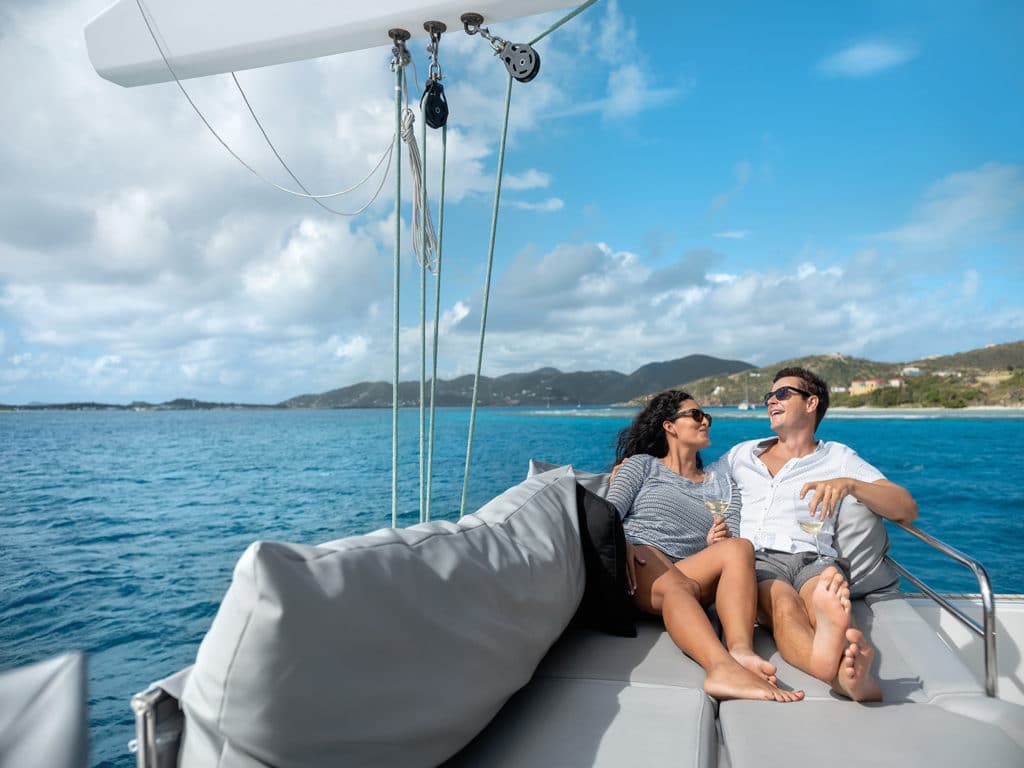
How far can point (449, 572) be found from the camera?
122 cm

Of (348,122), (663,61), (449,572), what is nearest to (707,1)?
(663,61)

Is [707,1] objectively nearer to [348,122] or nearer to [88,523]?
[348,122]

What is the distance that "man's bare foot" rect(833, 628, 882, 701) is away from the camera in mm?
1482

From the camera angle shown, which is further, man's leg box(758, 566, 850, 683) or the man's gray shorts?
the man's gray shorts

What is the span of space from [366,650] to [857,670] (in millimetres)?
1134

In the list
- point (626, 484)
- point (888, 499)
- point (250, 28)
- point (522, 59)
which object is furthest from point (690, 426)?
point (250, 28)

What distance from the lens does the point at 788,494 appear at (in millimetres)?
2461

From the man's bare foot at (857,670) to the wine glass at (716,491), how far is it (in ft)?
2.74

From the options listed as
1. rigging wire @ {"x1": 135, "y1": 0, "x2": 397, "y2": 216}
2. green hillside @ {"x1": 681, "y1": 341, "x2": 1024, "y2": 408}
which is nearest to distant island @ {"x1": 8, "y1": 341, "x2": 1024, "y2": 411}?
green hillside @ {"x1": 681, "y1": 341, "x2": 1024, "y2": 408}

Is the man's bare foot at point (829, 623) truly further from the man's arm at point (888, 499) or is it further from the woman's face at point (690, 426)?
the woman's face at point (690, 426)

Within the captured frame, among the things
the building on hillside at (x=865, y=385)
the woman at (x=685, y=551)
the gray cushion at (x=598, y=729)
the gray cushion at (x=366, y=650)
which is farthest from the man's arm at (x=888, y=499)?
the building on hillside at (x=865, y=385)

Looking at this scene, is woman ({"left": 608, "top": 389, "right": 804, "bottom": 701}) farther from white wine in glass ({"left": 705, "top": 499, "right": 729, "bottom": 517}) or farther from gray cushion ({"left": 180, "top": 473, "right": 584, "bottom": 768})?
gray cushion ({"left": 180, "top": 473, "right": 584, "bottom": 768})

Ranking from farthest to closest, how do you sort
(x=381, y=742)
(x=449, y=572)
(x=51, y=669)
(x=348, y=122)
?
(x=348, y=122)
(x=449, y=572)
(x=381, y=742)
(x=51, y=669)

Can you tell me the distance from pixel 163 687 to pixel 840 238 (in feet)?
228
